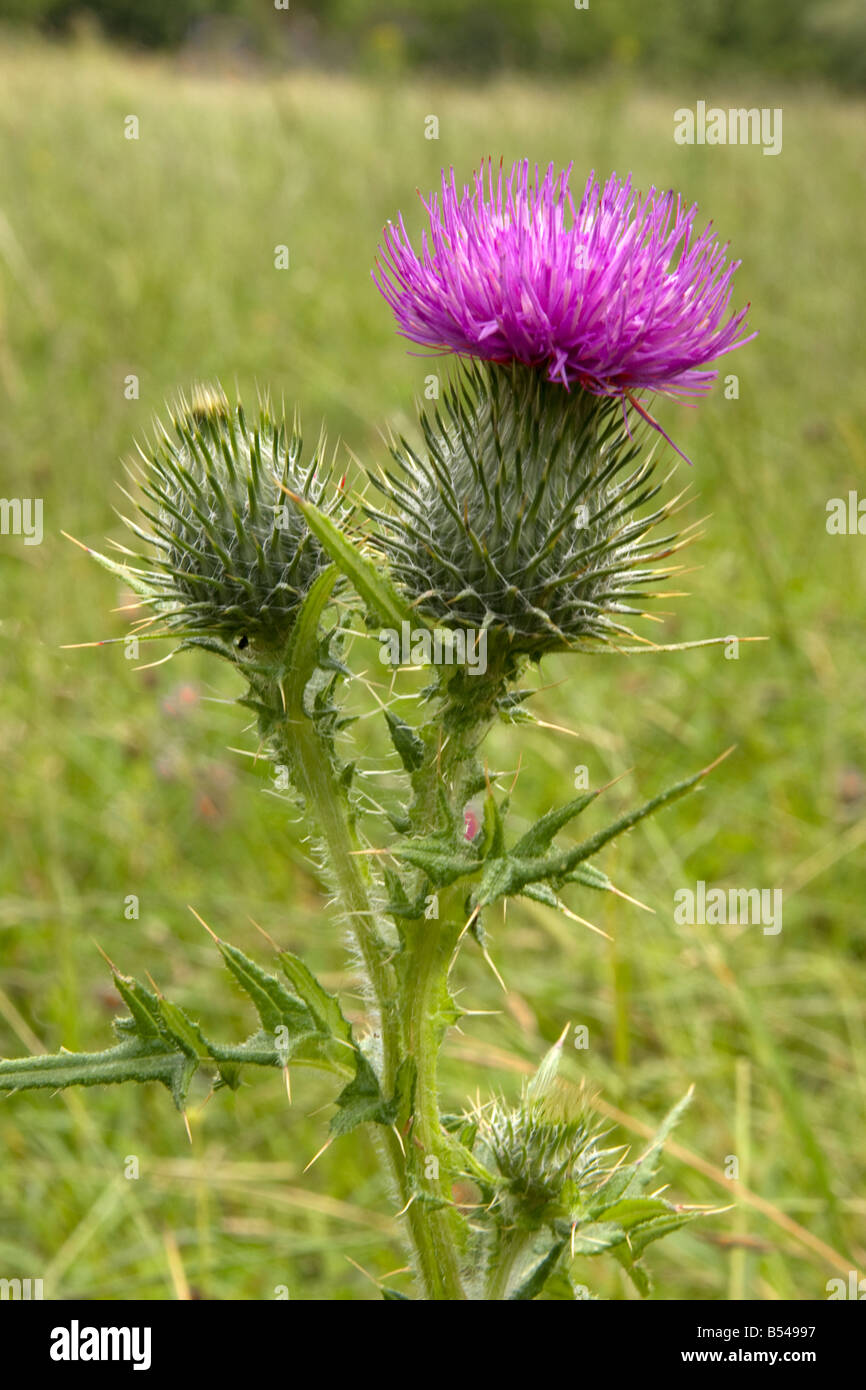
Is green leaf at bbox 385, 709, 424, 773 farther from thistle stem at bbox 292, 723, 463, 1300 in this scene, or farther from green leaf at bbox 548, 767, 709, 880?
green leaf at bbox 548, 767, 709, 880

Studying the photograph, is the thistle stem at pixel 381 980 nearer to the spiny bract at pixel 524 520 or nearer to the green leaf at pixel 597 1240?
the green leaf at pixel 597 1240

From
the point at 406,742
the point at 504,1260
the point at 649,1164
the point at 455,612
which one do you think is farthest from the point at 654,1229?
the point at 455,612

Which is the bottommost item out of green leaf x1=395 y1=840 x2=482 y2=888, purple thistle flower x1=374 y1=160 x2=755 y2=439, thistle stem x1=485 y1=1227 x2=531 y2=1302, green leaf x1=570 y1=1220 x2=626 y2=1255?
thistle stem x1=485 y1=1227 x2=531 y2=1302

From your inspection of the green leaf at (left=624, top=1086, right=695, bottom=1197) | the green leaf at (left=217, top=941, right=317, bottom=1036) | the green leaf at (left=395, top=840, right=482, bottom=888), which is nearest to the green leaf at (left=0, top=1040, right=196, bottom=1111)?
the green leaf at (left=217, top=941, right=317, bottom=1036)

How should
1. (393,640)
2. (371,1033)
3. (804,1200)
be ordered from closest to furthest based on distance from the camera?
(393,640)
(371,1033)
(804,1200)

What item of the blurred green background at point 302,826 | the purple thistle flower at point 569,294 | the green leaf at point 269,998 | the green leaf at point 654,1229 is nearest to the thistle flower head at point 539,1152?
the green leaf at point 654,1229

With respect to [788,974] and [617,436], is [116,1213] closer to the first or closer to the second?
[788,974]

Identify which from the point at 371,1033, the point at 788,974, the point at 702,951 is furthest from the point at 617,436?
the point at 788,974
